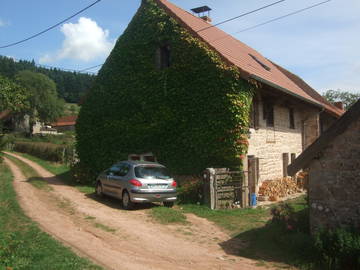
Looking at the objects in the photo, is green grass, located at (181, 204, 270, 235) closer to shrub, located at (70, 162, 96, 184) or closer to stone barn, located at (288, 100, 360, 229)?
stone barn, located at (288, 100, 360, 229)

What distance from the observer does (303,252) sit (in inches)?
274

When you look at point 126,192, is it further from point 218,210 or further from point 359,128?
point 359,128

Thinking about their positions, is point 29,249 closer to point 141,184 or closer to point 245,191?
point 141,184

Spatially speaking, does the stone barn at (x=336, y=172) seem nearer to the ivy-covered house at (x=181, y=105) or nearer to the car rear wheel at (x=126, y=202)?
the car rear wheel at (x=126, y=202)

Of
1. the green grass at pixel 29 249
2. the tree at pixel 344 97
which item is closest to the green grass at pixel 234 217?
the green grass at pixel 29 249

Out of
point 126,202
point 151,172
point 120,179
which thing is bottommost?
point 126,202

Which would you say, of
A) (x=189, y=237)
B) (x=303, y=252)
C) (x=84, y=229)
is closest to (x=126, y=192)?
(x=84, y=229)

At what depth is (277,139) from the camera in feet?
57.2

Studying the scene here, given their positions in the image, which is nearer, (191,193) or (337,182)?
(337,182)

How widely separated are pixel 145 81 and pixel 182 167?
4.63 m

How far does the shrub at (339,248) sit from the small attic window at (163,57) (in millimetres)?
11503

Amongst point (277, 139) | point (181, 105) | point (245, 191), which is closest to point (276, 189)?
point (277, 139)

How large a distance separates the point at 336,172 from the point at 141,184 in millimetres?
6206

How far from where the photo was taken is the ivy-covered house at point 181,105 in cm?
1380
